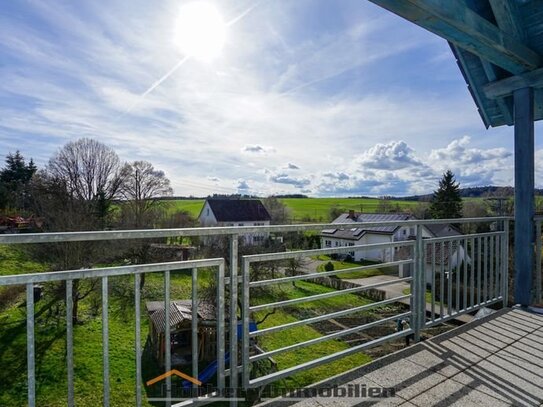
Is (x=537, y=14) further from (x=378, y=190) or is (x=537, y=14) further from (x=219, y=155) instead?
(x=378, y=190)

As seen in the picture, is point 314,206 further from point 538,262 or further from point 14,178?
point 538,262

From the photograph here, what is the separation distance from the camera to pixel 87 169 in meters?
20.6

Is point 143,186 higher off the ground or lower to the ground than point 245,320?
higher

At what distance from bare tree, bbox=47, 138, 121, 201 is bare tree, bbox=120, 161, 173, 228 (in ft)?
2.49

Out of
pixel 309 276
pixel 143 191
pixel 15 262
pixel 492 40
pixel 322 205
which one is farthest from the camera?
pixel 322 205

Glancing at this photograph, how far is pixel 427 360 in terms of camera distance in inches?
88.2

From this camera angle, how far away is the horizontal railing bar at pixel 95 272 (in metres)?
1.08

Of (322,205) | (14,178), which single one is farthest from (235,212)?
(14,178)

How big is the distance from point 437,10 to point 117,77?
35.6ft

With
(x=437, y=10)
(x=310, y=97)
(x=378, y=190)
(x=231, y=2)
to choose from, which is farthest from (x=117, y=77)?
(x=378, y=190)

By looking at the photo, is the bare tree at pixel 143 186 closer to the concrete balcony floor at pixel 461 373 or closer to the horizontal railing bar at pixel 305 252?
the horizontal railing bar at pixel 305 252

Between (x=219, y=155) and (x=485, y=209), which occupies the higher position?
(x=219, y=155)

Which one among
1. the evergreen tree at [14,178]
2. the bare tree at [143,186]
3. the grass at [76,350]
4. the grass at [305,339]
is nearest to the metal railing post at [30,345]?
the grass at [305,339]

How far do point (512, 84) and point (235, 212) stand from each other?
2976 cm
